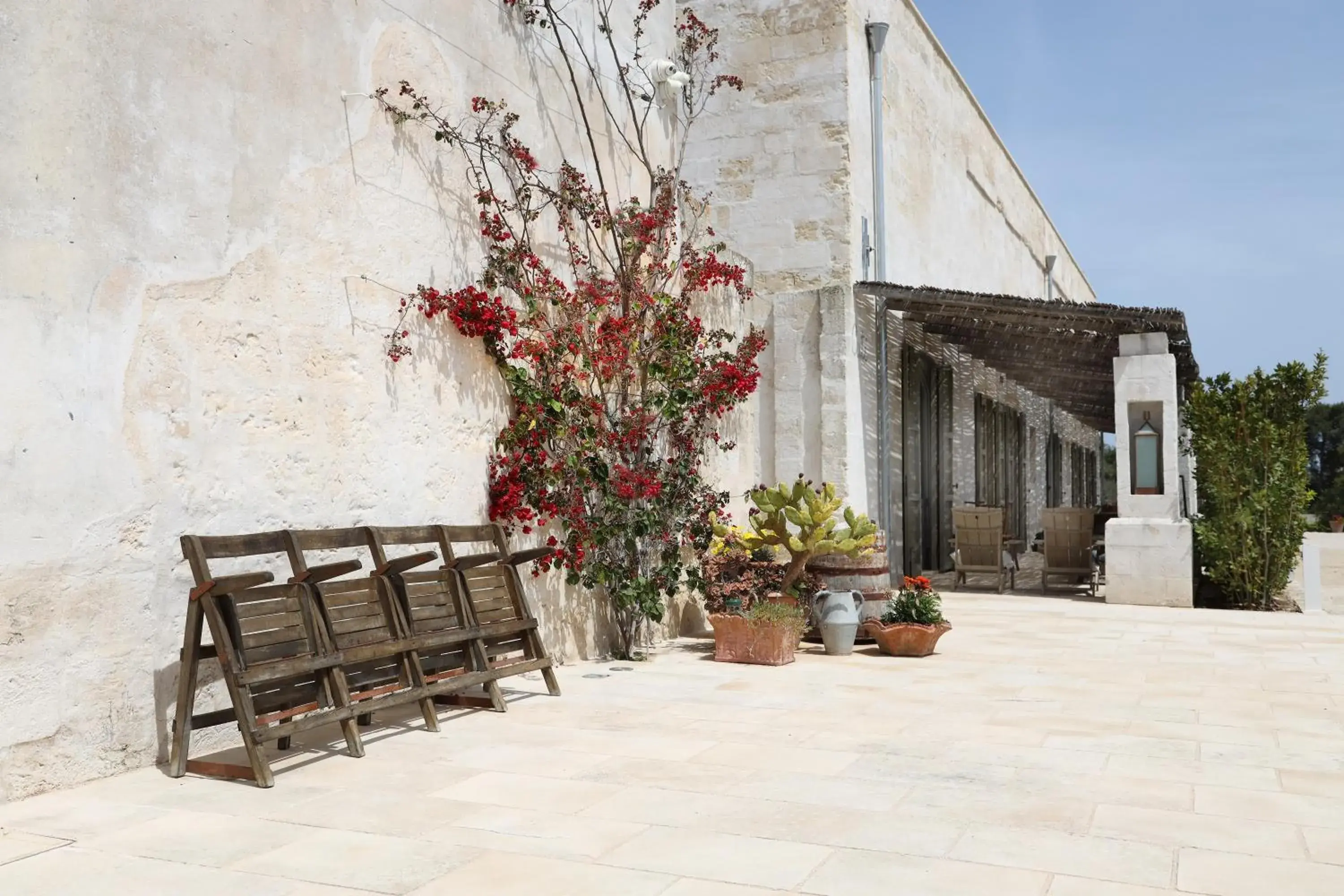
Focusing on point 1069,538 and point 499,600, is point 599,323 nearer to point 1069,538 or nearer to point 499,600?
point 499,600

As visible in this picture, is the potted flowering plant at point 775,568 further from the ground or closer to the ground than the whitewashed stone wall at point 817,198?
closer to the ground

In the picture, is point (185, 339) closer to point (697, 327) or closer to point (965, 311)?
point (697, 327)

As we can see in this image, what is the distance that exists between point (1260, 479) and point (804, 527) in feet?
15.2

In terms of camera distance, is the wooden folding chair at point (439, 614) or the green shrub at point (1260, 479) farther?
the green shrub at point (1260, 479)

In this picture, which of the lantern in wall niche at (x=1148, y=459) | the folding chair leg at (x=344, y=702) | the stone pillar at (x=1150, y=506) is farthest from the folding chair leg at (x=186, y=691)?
the lantern in wall niche at (x=1148, y=459)

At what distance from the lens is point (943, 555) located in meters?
13.2

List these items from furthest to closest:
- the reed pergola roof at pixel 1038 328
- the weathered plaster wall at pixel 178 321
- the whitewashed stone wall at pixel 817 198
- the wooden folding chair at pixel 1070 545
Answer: the wooden folding chair at pixel 1070 545, the whitewashed stone wall at pixel 817 198, the reed pergola roof at pixel 1038 328, the weathered plaster wall at pixel 178 321

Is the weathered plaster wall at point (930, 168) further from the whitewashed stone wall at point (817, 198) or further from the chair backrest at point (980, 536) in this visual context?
the chair backrest at point (980, 536)

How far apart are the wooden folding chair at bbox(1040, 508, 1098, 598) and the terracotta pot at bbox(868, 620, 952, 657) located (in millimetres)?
4340

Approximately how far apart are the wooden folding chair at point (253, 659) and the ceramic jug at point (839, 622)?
3322 millimetres

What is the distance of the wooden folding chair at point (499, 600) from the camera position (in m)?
5.13

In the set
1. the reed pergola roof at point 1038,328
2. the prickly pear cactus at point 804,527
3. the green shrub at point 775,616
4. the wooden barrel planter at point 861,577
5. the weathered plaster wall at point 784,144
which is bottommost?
the green shrub at point 775,616

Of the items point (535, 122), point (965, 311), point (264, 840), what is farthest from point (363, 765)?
point (965, 311)

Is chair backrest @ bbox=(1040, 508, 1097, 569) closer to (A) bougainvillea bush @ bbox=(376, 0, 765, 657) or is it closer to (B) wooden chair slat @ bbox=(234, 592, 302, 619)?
(A) bougainvillea bush @ bbox=(376, 0, 765, 657)
